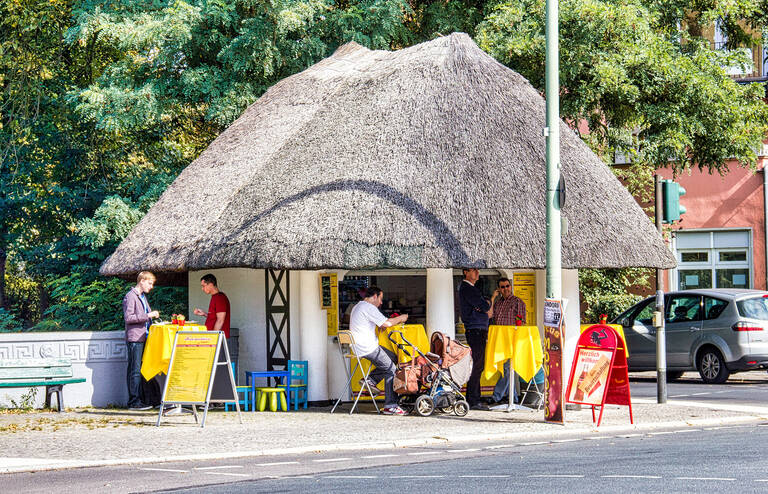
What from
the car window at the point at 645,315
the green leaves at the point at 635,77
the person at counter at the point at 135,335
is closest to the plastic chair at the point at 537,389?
the person at counter at the point at 135,335

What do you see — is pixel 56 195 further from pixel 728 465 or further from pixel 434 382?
pixel 728 465

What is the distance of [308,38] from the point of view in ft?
80.4

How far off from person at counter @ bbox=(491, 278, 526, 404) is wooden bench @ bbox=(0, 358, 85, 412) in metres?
6.71

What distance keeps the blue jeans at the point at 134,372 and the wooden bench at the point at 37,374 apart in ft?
3.00

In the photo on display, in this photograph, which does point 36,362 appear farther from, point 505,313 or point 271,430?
point 505,313

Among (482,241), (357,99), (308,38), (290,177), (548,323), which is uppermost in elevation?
(308,38)

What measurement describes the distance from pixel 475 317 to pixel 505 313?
591 mm

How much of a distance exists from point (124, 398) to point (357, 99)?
259 inches

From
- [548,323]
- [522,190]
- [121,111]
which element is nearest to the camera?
[548,323]

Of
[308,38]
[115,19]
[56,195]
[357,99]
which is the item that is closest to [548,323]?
[357,99]

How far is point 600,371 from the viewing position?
14.6m

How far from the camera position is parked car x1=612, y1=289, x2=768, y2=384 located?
21500 millimetres

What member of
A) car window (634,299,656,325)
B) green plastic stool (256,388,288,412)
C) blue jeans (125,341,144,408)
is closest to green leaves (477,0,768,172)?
car window (634,299,656,325)

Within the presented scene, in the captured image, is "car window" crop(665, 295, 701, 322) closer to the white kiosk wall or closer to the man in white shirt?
the man in white shirt
